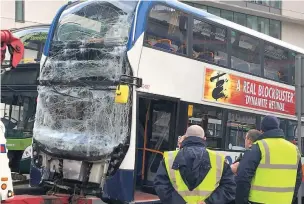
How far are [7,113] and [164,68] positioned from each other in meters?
4.51

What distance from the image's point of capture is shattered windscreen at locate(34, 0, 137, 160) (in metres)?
7.10

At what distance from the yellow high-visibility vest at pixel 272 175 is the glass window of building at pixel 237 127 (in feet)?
11.7

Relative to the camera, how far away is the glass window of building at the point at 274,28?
1412 inches

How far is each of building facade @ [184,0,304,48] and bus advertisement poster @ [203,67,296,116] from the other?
22.4m

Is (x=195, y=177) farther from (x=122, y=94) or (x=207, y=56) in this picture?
(x=207, y=56)

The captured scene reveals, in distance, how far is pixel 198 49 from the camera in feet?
27.7

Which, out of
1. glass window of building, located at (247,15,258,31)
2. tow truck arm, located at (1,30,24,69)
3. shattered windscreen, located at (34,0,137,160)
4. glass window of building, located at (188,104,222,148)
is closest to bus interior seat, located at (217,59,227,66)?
glass window of building, located at (188,104,222,148)

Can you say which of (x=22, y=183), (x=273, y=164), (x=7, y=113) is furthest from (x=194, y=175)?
(x=7, y=113)

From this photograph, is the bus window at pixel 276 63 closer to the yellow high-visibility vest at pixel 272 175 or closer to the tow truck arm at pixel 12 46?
the yellow high-visibility vest at pixel 272 175

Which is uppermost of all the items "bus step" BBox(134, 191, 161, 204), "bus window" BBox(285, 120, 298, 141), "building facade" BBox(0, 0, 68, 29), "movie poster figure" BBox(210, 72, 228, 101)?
"building facade" BBox(0, 0, 68, 29)

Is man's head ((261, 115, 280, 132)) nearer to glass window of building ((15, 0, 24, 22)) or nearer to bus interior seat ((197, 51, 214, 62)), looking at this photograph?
bus interior seat ((197, 51, 214, 62))

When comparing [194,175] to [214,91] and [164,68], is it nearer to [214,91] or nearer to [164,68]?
[164,68]

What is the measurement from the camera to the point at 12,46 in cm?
569

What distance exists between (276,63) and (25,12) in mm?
16154
